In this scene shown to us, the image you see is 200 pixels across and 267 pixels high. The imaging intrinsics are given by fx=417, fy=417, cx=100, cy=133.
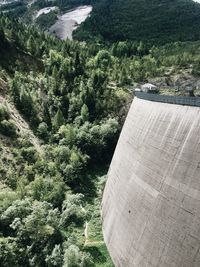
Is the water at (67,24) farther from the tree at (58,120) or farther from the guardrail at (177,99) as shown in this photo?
the guardrail at (177,99)

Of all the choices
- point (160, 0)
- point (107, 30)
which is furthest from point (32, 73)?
point (160, 0)

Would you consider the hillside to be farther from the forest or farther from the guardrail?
the guardrail

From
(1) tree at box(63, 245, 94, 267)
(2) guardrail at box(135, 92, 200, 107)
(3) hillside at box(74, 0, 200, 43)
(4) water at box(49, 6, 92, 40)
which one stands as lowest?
(4) water at box(49, 6, 92, 40)

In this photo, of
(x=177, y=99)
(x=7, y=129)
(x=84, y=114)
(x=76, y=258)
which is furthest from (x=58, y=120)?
(x=177, y=99)

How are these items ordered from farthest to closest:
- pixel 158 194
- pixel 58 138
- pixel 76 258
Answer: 1. pixel 58 138
2. pixel 76 258
3. pixel 158 194

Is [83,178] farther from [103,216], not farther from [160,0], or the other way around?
[160,0]

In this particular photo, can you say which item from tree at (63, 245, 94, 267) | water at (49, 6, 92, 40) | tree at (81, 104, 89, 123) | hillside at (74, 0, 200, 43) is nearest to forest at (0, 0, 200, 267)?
tree at (63, 245, 94, 267)

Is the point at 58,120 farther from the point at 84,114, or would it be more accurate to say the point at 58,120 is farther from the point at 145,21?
the point at 145,21
